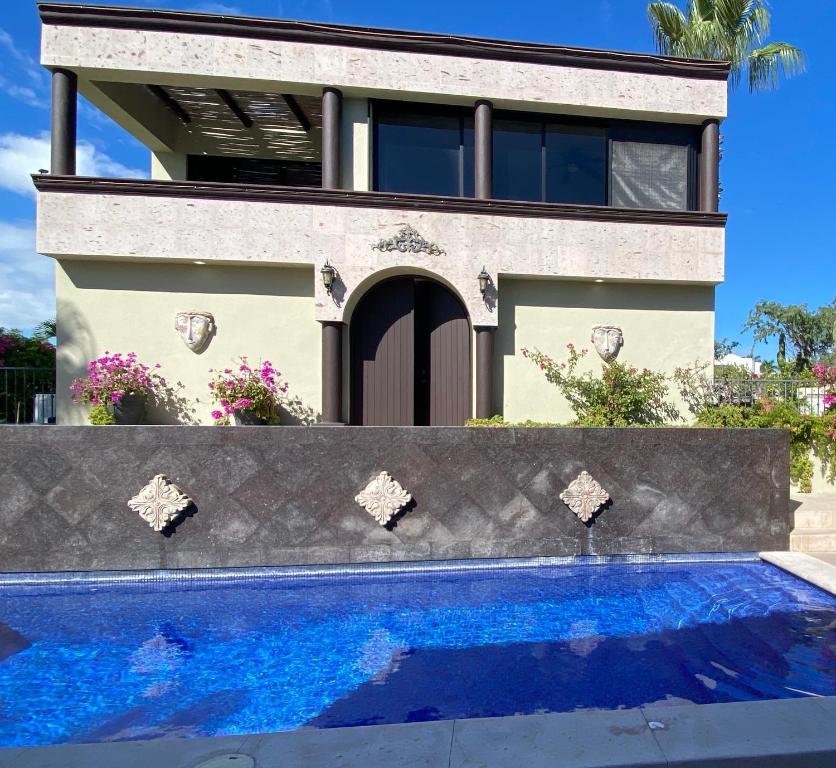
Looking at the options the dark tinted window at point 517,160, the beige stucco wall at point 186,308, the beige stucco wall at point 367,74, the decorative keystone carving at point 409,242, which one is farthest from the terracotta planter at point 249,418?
the dark tinted window at point 517,160


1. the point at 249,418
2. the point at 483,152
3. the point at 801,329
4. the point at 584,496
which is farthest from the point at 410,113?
the point at 801,329

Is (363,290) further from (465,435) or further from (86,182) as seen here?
(86,182)

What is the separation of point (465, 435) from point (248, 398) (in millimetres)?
3870

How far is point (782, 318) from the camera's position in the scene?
131ft

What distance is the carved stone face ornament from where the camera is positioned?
9125 mm

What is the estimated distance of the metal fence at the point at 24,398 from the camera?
338 inches

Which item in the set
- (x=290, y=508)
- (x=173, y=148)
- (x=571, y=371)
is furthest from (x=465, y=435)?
(x=173, y=148)

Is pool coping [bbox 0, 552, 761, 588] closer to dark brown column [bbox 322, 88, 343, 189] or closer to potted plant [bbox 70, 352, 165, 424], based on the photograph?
potted plant [bbox 70, 352, 165, 424]

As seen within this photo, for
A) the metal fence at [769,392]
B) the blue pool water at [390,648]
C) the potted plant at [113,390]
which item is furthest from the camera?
the metal fence at [769,392]

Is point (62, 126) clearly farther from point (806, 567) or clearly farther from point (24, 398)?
point (806, 567)

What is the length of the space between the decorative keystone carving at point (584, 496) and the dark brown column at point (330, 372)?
167 inches

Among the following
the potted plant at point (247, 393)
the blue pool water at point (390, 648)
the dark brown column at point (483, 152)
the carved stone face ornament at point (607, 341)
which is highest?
the dark brown column at point (483, 152)

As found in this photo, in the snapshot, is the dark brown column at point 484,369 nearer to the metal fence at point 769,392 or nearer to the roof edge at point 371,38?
A: the metal fence at point 769,392

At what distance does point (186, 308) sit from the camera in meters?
8.58
